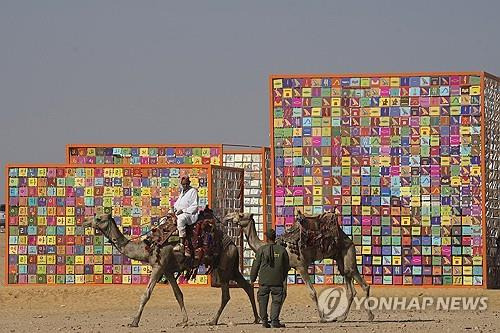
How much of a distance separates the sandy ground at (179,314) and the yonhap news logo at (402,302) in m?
0.30

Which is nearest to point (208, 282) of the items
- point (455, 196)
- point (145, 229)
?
point (145, 229)

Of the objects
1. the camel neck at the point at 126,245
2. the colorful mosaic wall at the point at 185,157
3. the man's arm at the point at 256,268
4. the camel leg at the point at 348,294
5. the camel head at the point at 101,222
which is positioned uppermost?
the colorful mosaic wall at the point at 185,157

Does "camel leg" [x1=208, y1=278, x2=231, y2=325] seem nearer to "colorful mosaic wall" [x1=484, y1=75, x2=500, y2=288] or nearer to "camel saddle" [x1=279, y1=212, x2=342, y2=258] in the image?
"camel saddle" [x1=279, y1=212, x2=342, y2=258]

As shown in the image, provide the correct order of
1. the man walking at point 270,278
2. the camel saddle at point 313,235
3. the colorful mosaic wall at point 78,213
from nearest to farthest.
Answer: the man walking at point 270,278
the camel saddle at point 313,235
the colorful mosaic wall at point 78,213

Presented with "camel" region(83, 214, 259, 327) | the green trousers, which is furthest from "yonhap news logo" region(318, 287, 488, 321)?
the green trousers

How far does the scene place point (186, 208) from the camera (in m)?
21.8

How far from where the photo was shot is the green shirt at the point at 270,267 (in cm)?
2062

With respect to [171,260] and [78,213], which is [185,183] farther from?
[78,213]

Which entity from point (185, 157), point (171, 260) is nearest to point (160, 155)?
point (185, 157)

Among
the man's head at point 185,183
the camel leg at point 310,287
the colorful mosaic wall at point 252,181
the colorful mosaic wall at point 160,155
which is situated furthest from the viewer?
the colorful mosaic wall at point 160,155

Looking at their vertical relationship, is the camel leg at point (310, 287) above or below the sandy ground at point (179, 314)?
above

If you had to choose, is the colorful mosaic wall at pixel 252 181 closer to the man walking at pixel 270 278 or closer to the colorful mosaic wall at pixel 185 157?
the colorful mosaic wall at pixel 185 157

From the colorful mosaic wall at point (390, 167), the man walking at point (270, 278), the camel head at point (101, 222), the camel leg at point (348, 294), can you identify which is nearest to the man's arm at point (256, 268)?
the man walking at point (270, 278)

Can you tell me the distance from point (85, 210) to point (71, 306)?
143 inches
